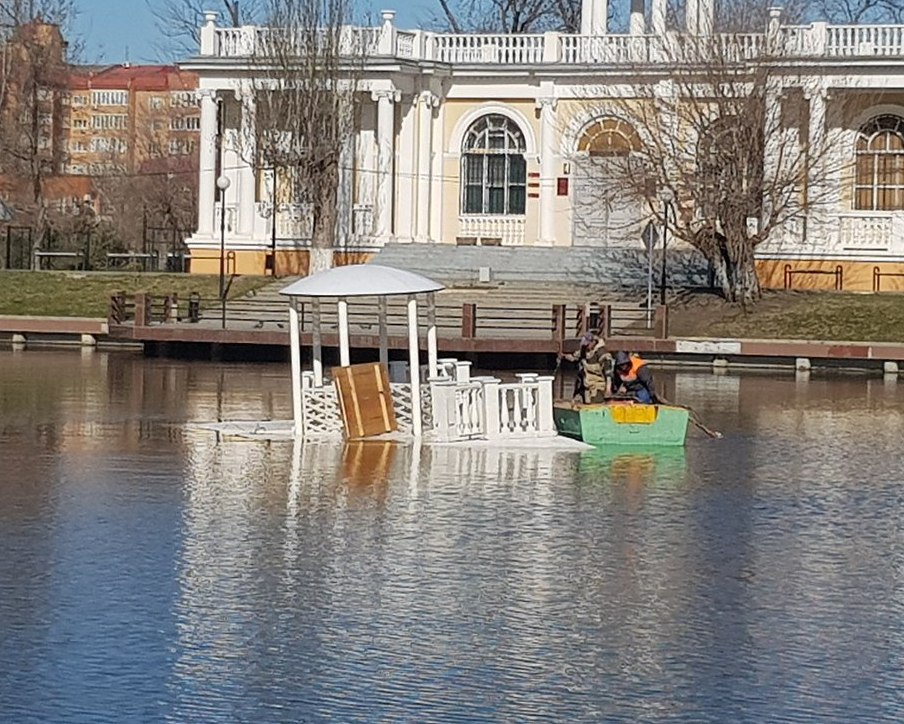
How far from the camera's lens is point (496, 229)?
56969 millimetres

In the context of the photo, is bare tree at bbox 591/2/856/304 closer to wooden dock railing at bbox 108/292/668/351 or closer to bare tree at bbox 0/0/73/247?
wooden dock railing at bbox 108/292/668/351

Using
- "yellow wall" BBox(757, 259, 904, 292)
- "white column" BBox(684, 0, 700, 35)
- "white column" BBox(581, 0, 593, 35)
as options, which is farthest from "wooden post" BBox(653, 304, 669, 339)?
"white column" BBox(581, 0, 593, 35)

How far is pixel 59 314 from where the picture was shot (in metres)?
50.2

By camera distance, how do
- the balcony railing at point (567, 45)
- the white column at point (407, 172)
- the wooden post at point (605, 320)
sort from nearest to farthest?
the wooden post at point (605, 320), the balcony railing at point (567, 45), the white column at point (407, 172)

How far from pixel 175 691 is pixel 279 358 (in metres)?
32.8

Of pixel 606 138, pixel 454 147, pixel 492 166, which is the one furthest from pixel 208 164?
pixel 606 138

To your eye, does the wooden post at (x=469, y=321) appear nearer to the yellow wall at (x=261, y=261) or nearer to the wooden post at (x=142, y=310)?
the wooden post at (x=142, y=310)

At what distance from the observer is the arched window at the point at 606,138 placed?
5484 centimetres

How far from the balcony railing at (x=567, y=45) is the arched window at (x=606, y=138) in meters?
1.75

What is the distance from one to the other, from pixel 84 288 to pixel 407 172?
32.8 feet

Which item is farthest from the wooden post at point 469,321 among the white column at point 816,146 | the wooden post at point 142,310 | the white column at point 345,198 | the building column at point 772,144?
the white column at point 345,198

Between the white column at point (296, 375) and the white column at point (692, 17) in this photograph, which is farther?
the white column at point (692, 17)

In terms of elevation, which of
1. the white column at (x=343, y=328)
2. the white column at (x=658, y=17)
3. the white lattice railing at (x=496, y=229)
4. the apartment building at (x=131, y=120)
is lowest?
the white column at (x=343, y=328)

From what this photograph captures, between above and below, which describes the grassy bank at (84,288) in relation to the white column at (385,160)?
below
